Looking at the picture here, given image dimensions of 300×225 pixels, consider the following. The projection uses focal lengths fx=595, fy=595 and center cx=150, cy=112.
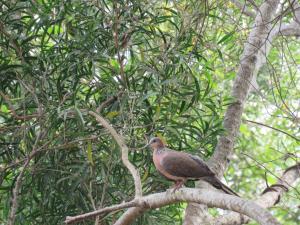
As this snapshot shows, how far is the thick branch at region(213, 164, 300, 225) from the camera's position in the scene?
114 inches

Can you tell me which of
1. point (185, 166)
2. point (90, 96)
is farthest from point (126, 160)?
point (90, 96)

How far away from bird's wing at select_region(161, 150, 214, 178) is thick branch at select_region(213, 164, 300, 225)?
1.43 feet

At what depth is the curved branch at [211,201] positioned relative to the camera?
155 cm

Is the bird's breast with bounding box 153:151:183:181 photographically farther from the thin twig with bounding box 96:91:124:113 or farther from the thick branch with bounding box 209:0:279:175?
the thick branch with bounding box 209:0:279:175

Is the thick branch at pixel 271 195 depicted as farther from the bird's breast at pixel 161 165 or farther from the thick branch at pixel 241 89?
the bird's breast at pixel 161 165

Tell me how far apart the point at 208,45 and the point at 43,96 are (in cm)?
89

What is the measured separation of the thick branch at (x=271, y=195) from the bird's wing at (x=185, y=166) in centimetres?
44

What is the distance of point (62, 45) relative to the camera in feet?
9.61

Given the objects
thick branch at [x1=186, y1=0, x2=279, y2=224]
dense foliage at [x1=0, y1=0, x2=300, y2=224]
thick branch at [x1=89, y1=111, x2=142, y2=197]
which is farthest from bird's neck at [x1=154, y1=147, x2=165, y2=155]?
thick branch at [x1=186, y1=0, x2=279, y2=224]

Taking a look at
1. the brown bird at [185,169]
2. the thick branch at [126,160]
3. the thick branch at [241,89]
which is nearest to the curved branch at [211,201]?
the thick branch at [126,160]

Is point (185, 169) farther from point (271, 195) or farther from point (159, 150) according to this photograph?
point (271, 195)

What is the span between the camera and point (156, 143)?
8.94 feet

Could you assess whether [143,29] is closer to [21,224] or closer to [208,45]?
[208,45]

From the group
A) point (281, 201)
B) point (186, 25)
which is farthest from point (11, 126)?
point (281, 201)
